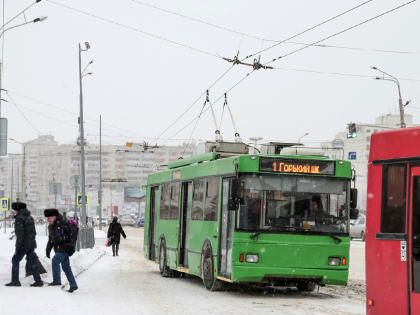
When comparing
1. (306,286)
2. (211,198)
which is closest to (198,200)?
(211,198)

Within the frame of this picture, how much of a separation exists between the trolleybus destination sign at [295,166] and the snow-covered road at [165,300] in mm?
2396

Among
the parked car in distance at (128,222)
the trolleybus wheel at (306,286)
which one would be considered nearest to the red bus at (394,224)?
the trolleybus wheel at (306,286)

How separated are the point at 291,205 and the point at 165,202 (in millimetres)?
7645

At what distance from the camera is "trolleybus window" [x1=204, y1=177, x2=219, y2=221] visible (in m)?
17.9

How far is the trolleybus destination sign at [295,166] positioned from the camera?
53.7 feet

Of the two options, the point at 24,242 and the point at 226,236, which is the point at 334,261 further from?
the point at 24,242

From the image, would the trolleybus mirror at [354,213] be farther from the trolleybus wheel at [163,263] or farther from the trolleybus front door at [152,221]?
the trolleybus front door at [152,221]

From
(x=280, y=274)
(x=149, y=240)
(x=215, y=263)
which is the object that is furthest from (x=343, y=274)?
(x=149, y=240)

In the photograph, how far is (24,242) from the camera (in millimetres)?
16766

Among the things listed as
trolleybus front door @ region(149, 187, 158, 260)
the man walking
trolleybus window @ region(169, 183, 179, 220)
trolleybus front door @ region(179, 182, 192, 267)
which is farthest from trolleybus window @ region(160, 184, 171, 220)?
the man walking

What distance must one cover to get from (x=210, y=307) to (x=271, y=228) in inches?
90.8

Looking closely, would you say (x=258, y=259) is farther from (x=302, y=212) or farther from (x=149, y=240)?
(x=149, y=240)

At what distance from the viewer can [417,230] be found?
9.75 metres

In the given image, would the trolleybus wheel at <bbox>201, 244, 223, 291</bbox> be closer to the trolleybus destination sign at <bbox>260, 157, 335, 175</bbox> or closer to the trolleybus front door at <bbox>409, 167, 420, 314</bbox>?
the trolleybus destination sign at <bbox>260, 157, 335, 175</bbox>
